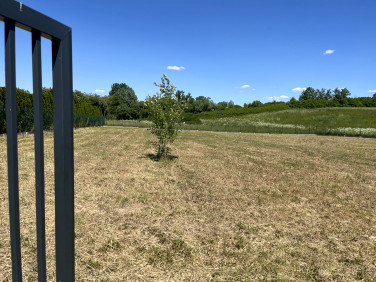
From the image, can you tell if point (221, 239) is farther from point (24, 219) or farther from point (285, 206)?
point (24, 219)

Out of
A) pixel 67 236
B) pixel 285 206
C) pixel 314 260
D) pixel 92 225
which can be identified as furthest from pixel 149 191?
pixel 67 236

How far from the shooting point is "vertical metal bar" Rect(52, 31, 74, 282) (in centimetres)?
137

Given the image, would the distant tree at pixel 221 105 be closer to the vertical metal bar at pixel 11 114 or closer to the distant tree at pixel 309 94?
the distant tree at pixel 309 94

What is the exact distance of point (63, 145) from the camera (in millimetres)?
1393

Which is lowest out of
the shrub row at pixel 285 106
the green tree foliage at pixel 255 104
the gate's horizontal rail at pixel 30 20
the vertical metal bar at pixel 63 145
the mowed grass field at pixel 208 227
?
the mowed grass field at pixel 208 227

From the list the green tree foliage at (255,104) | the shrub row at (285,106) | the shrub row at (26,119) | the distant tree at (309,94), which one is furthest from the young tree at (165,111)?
the distant tree at (309,94)

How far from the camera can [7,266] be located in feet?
9.04

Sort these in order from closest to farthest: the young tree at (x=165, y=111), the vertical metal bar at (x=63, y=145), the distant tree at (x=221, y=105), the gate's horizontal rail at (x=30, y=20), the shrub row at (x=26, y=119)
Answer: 1. the gate's horizontal rail at (x=30, y=20)
2. the vertical metal bar at (x=63, y=145)
3. the young tree at (x=165, y=111)
4. the shrub row at (x=26, y=119)
5. the distant tree at (x=221, y=105)

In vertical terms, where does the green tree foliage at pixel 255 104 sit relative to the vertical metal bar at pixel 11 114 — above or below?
above

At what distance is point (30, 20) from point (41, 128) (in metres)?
0.54

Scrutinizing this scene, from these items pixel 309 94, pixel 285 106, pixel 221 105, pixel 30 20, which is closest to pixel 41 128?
pixel 30 20

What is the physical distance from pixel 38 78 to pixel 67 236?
3.14ft

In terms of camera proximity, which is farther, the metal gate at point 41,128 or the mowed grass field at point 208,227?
the mowed grass field at point 208,227

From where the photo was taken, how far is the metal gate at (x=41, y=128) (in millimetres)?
1149
